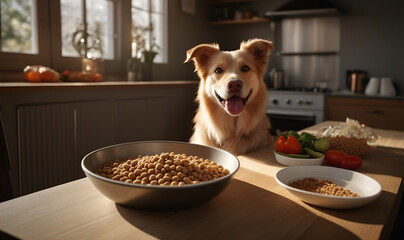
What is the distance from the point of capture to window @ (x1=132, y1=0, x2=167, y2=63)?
3850 mm

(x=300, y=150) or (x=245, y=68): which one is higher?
(x=245, y=68)

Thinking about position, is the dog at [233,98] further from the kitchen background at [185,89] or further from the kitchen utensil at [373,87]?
the kitchen utensil at [373,87]

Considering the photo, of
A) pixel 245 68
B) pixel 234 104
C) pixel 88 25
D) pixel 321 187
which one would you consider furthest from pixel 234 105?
pixel 88 25

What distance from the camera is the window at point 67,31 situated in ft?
8.86

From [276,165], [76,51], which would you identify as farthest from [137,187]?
[76,51]

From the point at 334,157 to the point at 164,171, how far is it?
2.25 feet

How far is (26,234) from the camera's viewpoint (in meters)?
0.62

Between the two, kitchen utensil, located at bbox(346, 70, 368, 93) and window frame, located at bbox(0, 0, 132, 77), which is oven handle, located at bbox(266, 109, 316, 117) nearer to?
kitchen utensil, located at bbox(346, 70, 368, 93)

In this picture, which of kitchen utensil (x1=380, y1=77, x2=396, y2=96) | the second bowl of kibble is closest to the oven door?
kitchen utensil (x1=380, y1=77, x2=396, y2=96)

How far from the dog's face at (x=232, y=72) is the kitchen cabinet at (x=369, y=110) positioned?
7.55ft

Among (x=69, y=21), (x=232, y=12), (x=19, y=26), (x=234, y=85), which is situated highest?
(x=232, y=12)

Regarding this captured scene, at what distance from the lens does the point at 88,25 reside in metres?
3.36

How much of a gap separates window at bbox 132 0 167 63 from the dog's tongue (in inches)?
92.0

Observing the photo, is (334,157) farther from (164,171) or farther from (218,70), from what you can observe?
(218,70)
